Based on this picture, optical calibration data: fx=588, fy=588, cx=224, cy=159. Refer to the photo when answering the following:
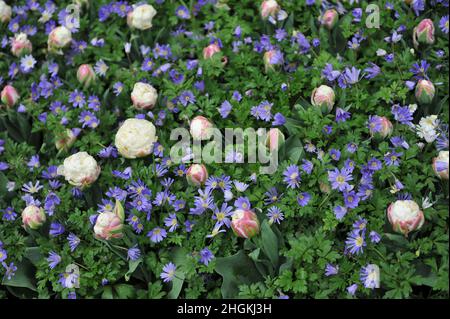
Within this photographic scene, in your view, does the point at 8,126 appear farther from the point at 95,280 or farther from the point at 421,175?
the point at 421,175

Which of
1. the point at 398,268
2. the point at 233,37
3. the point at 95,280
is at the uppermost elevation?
the point at 233,37

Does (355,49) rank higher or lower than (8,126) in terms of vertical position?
higher

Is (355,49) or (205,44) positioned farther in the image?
(205,44)

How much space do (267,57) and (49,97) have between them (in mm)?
794

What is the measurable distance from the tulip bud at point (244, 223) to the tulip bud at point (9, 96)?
994 mm

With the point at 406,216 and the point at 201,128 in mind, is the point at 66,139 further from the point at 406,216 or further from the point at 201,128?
the point at 406,216

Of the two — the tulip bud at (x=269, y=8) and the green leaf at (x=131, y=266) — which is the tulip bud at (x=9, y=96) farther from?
the tulip bud at (x=269, y=8)

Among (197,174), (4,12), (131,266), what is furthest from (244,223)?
(4,12)

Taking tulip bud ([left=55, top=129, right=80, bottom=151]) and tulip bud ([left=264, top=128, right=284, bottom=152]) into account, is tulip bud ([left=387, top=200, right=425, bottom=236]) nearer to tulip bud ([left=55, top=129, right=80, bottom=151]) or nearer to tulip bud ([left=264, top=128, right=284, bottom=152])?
tulip bud ([left=264, top=128, right=284, bottom=152])

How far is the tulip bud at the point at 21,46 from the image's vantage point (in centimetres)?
221

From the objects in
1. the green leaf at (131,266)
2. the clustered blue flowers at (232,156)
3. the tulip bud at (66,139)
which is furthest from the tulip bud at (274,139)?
the tulip bud at (66,139)

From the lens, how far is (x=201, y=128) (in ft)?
5.82

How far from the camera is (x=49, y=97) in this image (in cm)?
211

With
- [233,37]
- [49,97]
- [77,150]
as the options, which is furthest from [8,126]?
[233,37]
